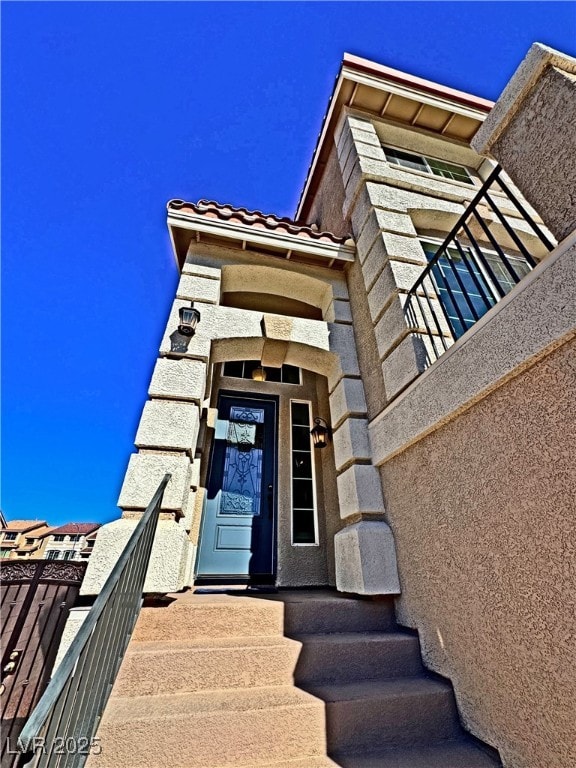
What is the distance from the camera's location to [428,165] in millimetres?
5676

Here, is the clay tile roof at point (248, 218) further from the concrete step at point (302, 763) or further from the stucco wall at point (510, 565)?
the concrete step at point (302, 763)

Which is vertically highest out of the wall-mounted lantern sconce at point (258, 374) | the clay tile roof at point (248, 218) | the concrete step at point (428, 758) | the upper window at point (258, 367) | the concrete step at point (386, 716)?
the clay tile roof at point (248, 218)

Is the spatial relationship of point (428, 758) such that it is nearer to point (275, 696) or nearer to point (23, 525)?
point (275, 696)

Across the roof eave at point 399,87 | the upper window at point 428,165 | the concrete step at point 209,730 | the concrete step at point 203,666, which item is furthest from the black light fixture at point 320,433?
the roof eave at point 399,87

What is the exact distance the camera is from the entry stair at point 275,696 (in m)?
1.73

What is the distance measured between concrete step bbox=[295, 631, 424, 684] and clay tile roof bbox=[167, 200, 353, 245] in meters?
4.31

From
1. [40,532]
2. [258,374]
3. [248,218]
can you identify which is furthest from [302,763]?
[40,532]

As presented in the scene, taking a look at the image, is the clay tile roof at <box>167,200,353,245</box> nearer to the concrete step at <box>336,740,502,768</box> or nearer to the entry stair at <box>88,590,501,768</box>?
the entry stair at <box>88,590,501,768</box>

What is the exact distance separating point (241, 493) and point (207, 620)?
6.18ft

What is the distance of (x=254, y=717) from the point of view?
6.07 feet

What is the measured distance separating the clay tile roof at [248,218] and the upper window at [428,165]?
6.99 ft

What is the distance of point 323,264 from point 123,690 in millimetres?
4650

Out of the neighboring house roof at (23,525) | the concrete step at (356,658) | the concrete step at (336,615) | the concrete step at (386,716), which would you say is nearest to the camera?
the concrete step at (386,716)

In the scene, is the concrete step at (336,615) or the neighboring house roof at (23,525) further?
the neighboring house roof at (23,525)
